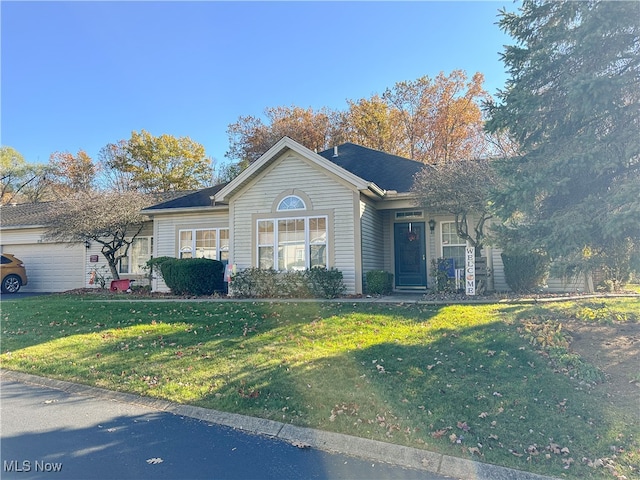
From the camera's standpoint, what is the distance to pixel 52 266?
18359 mm

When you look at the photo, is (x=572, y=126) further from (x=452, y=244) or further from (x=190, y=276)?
(x=190, y=276)

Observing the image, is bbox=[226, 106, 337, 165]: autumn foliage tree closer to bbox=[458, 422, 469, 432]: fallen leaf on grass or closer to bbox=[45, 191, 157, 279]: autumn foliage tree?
bbox=[45, 191, 157, 279]: autumn foliage tree

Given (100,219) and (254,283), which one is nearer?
(254,283)

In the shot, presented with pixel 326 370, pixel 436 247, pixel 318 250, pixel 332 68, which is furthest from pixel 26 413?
pixel 332 68

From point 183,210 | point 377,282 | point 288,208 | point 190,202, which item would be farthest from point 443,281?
point 190,202

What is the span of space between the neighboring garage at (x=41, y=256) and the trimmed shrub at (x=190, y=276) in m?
6.83

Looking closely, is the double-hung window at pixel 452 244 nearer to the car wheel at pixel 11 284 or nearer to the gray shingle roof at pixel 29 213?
the gray shingle roof at pixel 29 213

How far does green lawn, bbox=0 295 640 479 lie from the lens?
12.3 feet

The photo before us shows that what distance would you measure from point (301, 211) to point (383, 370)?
7.93 meters

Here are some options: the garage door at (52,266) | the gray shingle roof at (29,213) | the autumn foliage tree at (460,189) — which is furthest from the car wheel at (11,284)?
the autumn foliage tree at (460,189)

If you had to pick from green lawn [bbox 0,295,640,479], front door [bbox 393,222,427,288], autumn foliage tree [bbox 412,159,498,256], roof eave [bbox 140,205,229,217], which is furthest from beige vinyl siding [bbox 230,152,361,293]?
green lawn [bbox 0,295,640,479]

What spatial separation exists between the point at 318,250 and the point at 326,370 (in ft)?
23.9

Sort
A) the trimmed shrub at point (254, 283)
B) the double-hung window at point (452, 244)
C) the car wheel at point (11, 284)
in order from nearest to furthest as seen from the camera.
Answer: the trimmed shrub at point (254, 283) → the double-hung window at point (452, 244) → the car wheel at point (11, 284)

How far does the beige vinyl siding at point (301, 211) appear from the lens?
40.2 feet
